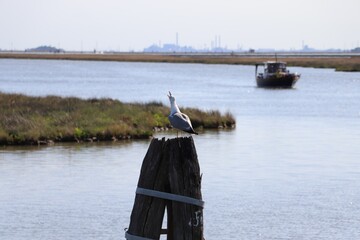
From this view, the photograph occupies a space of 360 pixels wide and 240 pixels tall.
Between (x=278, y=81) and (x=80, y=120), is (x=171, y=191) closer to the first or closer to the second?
(x=80, y=120)

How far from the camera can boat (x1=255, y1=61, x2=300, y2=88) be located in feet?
324

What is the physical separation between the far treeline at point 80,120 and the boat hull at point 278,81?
51034mm

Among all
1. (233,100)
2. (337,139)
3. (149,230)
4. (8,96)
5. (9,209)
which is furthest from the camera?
(233,100)

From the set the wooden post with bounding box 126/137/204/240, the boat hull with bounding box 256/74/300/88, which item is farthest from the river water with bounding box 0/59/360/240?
the boat hull with bounding box 256/74/300/88

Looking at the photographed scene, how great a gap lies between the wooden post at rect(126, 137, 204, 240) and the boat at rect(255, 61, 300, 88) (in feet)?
299

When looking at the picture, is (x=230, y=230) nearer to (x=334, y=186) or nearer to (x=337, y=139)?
(x=334, y=186)

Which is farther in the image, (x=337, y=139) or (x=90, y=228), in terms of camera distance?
(x=337, y=139)

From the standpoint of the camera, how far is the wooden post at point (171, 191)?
802 centimetres

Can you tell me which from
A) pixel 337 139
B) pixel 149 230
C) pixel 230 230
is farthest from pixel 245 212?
pixel 337 139

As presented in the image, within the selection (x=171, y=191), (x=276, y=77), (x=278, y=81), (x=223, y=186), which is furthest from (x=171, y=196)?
(x=278, y=81)

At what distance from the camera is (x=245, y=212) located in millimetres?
22469

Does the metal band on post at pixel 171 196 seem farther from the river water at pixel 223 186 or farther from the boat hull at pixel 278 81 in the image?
the boat hull at pixel 278 81

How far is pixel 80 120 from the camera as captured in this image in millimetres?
39188

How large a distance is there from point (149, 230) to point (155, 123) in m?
34.3
